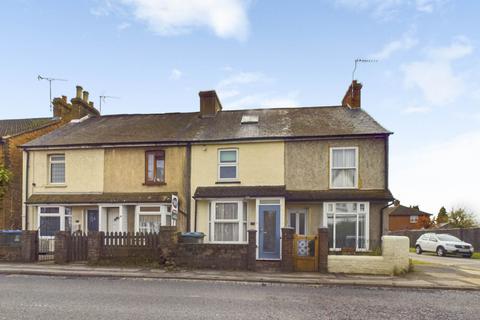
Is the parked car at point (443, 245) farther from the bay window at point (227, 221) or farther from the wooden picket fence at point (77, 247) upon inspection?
the wooden picket fence at point (77, 247)

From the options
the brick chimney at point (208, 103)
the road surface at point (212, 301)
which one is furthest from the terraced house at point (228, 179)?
the road surface at point (212, 301)

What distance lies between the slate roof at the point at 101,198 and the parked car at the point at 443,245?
19.4 metres

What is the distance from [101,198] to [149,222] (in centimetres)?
268

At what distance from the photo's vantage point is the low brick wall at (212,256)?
43.2 feet

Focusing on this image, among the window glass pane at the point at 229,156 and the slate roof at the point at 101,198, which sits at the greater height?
the window glass pane at the point at 229,156

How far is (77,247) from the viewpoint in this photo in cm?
1455

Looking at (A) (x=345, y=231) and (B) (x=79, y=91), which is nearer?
(A) (x=345, y=231)

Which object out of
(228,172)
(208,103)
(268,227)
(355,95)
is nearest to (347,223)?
(268,227)

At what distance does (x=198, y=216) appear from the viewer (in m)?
17.4

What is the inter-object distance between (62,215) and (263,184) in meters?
10.4

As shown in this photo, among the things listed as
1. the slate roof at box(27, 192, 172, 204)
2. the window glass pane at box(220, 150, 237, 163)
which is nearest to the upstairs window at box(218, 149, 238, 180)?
the window glass pane at box(220, 150, 237, 163)

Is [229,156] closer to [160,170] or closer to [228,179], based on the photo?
[228,179]

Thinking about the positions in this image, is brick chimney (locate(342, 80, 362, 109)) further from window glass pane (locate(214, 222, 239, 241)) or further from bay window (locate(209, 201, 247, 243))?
window glass pane (locate(214, 222, 239, 241))

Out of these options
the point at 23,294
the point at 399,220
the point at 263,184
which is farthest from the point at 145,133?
the point at 399,220
